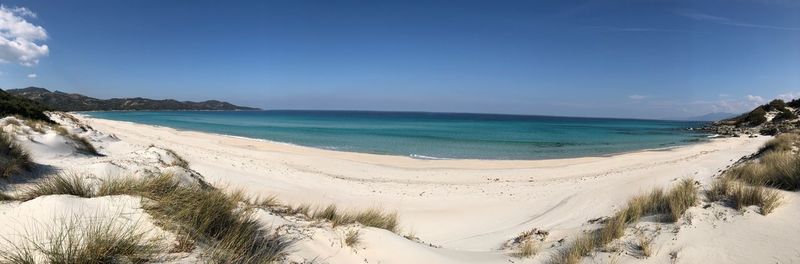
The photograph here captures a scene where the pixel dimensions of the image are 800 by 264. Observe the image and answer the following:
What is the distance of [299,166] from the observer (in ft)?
62.8

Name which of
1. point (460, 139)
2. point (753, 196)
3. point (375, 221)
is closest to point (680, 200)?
point (753, 196)

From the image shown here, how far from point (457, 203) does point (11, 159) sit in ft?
32.9

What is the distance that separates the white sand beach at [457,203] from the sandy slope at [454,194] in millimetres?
30

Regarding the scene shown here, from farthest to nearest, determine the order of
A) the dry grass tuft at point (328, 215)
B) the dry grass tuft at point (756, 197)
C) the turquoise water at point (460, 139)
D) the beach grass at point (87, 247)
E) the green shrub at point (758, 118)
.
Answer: the green shrub at point (758, 118), the turquoise water at point (460, 139), the dry grass tuft at point (328, 215), the dry grass tuft at point (756, 197), the beach grass at point (87, 247)

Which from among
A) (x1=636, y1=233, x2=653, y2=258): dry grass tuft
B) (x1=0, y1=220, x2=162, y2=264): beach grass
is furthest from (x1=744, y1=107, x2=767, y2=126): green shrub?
(x1=0, y1=220, x2=162, y2=264): beach grass

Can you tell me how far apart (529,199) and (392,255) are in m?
8.19

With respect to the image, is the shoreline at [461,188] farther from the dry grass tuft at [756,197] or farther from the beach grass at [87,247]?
the beach grass at [87,247]

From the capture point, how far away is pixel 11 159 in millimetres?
6844

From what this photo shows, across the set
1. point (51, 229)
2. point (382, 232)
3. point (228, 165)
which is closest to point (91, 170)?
point (51, 229)

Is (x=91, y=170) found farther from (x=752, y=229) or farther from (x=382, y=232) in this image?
(x=752, y=229)

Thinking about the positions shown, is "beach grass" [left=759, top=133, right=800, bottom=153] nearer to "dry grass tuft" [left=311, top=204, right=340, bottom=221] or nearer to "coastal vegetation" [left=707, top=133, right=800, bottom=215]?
"coastal vegetation" [left=707, top=133, right=800, bottom=215]

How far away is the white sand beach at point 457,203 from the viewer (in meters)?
4.46

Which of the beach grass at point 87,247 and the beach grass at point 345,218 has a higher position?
the beach grass at point 87,247

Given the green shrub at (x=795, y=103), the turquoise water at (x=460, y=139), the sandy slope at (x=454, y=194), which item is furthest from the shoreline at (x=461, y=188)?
the green shrub at (x=795, y=103)
